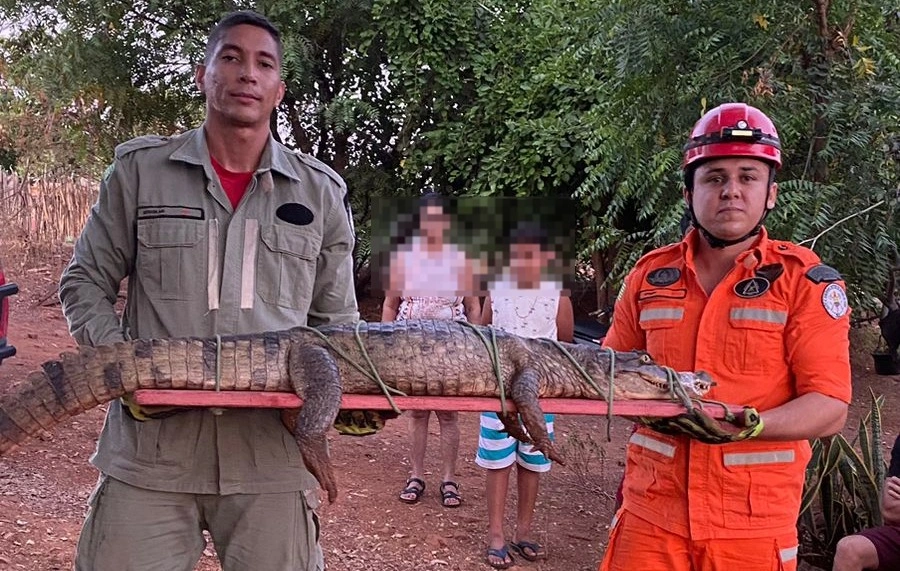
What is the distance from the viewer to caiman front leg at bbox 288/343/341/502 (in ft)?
8.03

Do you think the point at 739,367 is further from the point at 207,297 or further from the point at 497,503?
the point at 497,503

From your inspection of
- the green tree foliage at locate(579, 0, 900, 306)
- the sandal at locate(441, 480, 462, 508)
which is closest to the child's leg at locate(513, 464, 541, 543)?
the sandal at locate(441, 480, 462, 508)

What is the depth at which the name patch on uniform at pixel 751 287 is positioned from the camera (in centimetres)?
254

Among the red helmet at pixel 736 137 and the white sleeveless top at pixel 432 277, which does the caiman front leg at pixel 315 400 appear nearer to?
the red helmet at pixel 736 137

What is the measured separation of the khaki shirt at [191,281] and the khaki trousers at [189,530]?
54 mm

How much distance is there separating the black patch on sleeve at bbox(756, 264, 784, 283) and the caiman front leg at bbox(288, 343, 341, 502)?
4.66 feet

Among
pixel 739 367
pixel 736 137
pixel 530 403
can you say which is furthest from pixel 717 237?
pixel 530 403

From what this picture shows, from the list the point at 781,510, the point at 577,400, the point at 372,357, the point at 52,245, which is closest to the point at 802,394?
the point at 781,510

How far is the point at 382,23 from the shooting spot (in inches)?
399

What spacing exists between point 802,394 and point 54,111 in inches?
454

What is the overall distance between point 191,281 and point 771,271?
6.39 feet

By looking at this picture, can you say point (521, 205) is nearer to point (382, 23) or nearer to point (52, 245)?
point (382, 23)

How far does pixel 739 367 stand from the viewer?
8.34ft

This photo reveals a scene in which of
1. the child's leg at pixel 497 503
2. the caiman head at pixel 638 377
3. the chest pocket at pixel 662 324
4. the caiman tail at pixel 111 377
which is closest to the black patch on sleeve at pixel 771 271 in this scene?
the chest pocket at pixel 662 324
